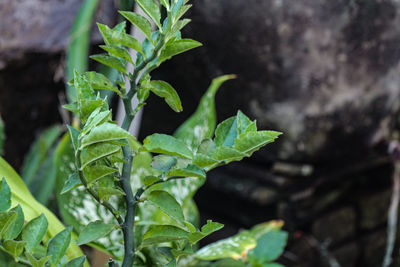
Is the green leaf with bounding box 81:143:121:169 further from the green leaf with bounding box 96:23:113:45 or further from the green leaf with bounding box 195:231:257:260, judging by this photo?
the green leaf with bounding box 195:231:257:260

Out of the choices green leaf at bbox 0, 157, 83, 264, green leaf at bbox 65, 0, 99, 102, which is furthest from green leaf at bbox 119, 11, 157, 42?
green leaf at bbox 65, 0, 99, 102

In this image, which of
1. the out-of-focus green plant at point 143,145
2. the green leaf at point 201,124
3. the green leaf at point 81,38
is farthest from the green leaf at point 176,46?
the green leaf at point 81,38

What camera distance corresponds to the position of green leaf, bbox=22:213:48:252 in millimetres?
355

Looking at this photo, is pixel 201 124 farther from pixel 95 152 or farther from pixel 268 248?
pixel 95 152

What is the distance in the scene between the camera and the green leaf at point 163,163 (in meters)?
0.32

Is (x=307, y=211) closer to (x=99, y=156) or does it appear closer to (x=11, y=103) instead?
(x=11, y=103)

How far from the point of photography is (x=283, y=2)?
899mm

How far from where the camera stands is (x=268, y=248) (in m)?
0.67

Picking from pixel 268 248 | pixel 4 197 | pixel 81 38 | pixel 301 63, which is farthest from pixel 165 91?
pixel 81 38

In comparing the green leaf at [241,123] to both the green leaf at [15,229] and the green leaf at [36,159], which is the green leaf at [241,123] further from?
the green leaf at [36,159]

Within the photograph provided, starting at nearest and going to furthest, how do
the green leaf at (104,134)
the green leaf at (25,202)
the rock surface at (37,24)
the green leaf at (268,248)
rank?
the green leaf at (104,134) → the green leaf at (25,202) → the green leaf at (268,248) → the rock surface at (37,24)

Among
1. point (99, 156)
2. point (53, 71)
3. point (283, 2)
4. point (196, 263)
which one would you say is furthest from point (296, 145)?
point (99, 156)

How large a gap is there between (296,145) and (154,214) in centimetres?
47

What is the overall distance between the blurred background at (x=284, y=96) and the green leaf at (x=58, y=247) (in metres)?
0.64
